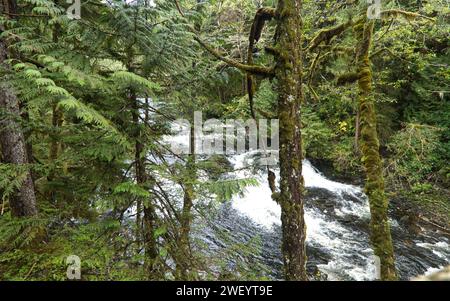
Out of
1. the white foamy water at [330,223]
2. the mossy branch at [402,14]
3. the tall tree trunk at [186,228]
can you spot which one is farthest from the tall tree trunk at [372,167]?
the tall tree trunk at [186,228]

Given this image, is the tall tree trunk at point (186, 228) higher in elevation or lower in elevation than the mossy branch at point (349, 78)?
lower

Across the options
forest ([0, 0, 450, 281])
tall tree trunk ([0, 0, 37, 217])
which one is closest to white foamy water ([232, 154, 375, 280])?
forest ([0, 0, 450, 281])

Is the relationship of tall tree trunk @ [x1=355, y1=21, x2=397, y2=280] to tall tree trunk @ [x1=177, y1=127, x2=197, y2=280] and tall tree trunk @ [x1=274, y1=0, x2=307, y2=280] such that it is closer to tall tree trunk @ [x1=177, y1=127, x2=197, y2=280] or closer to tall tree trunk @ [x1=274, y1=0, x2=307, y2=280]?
tall tree trunk @ [x1=274, y1=0, x2=307, y2=280]

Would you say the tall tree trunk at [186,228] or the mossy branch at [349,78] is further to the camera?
the mossy branch at [349,78]

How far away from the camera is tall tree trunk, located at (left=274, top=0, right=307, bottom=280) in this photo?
373 centimetres

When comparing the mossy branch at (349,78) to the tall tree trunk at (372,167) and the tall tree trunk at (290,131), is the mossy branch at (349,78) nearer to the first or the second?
the tall tree trunk at (372,167)

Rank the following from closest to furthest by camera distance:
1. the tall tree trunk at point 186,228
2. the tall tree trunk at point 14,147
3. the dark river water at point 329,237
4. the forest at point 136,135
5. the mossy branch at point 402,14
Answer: the forest at point 136,135 → the tall tree trunk at point 186,228 → the tall tree trunk at point 14,147 → the mossy branch at point 402,14 → the dark river water at point 329,237

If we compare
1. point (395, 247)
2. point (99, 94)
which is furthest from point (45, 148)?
point (395, 247)

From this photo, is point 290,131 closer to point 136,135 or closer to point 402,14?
point 136,135

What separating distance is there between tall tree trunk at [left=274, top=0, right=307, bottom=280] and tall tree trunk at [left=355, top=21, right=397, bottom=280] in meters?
2.67

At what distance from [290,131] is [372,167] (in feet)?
10.2

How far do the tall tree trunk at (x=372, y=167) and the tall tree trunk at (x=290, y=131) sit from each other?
2.67m

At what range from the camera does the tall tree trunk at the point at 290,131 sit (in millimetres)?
3730

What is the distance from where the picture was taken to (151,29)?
349 centimetres
